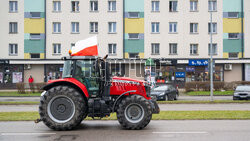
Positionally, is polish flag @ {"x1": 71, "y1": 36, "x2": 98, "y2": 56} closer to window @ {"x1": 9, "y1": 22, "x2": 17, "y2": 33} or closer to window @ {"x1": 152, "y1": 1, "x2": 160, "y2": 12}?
window @ {"x1": 152, "y1": 1, "x2": 160, "y2": 12}

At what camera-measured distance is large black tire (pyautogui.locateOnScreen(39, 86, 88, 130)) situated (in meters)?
9.25

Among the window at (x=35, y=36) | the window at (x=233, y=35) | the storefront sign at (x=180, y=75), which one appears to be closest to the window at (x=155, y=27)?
the storefront sign at (x=180, y=75)

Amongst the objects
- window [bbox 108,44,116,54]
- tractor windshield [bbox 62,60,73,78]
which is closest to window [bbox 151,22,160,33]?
window [bbox 108,44,116,54]

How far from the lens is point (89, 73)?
385 inches

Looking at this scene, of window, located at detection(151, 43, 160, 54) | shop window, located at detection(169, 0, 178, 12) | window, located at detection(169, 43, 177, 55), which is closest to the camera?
window, located at detection(151, 43, 160, 54)

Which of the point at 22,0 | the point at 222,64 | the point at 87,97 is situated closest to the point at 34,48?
the point at 22,0

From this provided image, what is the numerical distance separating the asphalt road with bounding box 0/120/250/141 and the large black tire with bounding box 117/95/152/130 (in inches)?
9.7

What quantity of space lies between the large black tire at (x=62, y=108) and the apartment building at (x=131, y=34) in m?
30.0

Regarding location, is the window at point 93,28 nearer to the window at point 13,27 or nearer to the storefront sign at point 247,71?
the window at point 13,27

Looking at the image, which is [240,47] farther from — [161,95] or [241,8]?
[161,95]

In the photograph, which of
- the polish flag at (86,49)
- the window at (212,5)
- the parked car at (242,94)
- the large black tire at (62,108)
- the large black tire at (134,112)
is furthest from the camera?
the window at (212,5)

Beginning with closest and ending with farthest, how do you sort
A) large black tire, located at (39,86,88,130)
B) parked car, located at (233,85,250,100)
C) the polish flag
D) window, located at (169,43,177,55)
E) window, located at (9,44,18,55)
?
large black tire, located at (39,86,88,130) < the polish flag < parked car, located at (233,85,250,100) < window, located at (9,44,18,55) < window, located at (169,43,177,55)

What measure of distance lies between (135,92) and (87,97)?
5.35ft

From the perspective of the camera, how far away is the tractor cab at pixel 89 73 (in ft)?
31.9
